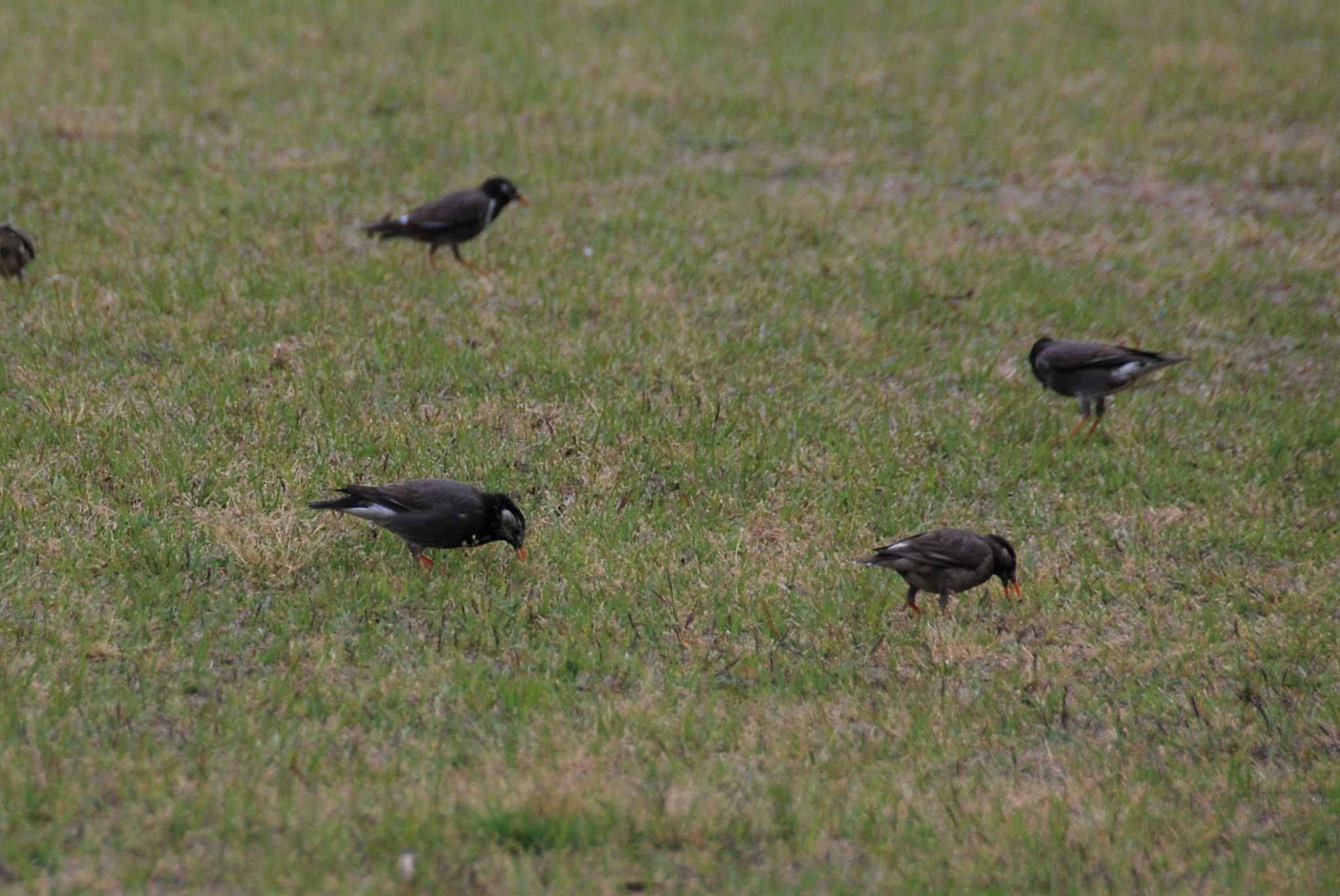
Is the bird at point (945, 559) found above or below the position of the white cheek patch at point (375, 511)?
below

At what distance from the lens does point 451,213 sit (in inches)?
536

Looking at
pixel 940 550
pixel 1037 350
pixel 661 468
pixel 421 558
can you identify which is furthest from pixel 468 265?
pixel 940 550

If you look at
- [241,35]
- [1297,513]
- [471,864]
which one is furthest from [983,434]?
[241,35]

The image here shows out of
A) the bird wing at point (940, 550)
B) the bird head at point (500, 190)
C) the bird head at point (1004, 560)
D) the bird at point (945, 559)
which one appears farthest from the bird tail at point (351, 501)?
the bird head at point (500, 190)

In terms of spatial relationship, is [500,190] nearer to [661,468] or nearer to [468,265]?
[468,265]

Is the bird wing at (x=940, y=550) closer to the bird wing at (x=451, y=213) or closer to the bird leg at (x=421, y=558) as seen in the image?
Result: the bird leg at (x=421, y=558)

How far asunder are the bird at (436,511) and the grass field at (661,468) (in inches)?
11.6

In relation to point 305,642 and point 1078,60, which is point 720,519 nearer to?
point 305,642

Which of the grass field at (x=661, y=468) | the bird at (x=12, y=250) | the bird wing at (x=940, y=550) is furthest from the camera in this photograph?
the bird at (x=12, y=250)

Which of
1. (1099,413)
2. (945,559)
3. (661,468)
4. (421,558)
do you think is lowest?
(1099,413)

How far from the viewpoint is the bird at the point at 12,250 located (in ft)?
41.5

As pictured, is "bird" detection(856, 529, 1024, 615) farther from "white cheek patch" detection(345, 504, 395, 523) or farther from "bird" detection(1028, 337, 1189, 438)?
"bird" detection(1028, 337, 1189, 438)

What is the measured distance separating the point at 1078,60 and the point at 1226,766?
16.4 metres

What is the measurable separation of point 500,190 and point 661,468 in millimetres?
5202
